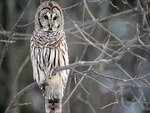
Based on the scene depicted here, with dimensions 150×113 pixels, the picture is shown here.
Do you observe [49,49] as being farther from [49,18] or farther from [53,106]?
[53,106]

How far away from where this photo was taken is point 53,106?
6180mm

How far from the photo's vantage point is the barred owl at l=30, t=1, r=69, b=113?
5.72m

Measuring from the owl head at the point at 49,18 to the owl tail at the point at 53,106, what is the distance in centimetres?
123

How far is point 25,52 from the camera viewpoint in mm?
10641

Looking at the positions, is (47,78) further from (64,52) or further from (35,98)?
(35,98)

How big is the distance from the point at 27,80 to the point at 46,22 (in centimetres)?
554

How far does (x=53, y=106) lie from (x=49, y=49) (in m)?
1.08

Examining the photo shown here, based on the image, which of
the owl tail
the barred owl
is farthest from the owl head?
the owl tail

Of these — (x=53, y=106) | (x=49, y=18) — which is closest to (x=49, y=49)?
(x=49, y=18)

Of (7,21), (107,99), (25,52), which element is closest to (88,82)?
(107,99)

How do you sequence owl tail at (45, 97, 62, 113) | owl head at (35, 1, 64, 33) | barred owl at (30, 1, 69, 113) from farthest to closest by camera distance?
owl tail at (45, 97, 62, 113)
owl head at (35, 1, 64, 33)
barred owl at (30, 1, 69, 113)

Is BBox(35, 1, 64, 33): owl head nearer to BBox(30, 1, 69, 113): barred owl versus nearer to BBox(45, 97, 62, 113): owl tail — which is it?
BBox(30, 1, 69, 113): barred owl

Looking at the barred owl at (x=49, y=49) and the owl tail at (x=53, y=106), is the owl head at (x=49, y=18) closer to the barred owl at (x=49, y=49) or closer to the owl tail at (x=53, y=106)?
the barred owl at (x=49, y=49)

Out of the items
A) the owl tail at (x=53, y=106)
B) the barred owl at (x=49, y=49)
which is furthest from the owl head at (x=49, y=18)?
the owl tail at (x=53, y=106)
